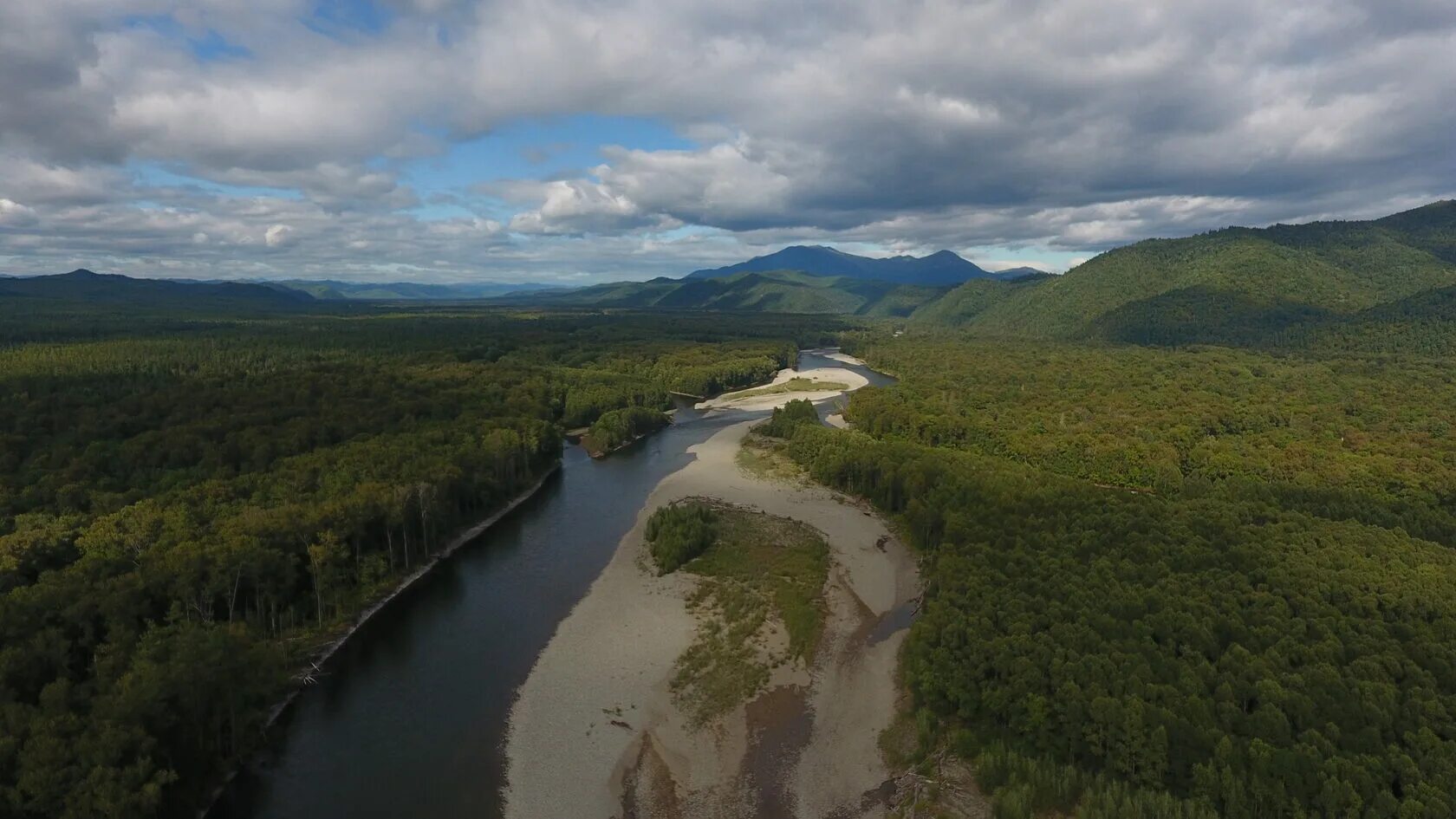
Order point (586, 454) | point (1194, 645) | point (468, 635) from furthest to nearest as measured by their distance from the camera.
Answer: point (586, 454), point (468, 635), point (1194, 645)

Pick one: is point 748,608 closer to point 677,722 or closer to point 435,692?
point 677,722

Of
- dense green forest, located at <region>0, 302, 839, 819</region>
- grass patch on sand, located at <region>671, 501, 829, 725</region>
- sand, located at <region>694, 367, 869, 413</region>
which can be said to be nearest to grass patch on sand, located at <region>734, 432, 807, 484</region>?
grass patch on sand, located at <region>671, 501, 829, 725</region>

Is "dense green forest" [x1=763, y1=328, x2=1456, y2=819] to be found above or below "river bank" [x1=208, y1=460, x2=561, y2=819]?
above

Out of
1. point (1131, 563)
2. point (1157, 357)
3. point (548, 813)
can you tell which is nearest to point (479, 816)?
point (548, 813)

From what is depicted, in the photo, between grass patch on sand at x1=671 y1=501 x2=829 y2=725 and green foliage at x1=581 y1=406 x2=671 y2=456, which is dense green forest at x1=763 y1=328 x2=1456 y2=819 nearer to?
grass patch on sand at x1=671 y1=501 x2=829 y2=725

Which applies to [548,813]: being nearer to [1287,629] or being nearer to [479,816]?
[479,816]
